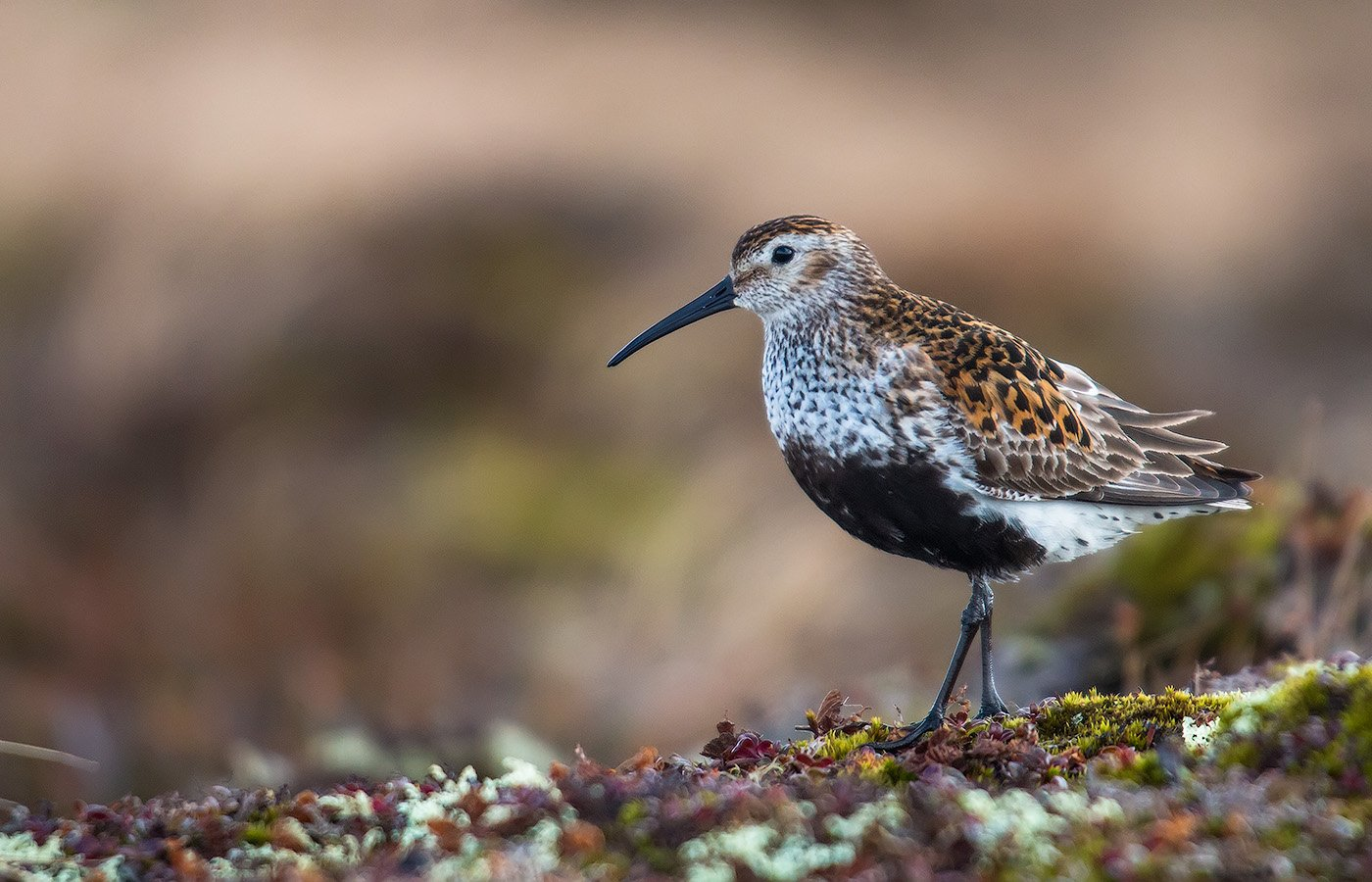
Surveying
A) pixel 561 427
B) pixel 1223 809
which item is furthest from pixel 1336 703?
pixel 561 427

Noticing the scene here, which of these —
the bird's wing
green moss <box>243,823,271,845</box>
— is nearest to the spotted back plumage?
the bird's wing

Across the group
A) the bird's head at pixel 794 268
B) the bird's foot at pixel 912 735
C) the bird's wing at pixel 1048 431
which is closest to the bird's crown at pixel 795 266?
the bird's head at pixel 794 268

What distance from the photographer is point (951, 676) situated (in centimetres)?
505

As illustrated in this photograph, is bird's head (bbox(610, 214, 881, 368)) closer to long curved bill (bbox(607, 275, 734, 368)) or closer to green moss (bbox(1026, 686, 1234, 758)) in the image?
long curved bill (bbox(607, 275, 734, 368))

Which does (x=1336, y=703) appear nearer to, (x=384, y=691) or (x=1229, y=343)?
(x=384, y=691)

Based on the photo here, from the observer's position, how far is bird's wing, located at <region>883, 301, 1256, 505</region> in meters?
5.44

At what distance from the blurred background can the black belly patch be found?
3.77ft

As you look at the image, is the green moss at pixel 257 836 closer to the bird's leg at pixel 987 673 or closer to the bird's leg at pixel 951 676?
the bird's leg at pixel 951 676

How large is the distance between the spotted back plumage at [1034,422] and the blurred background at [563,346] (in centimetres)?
82

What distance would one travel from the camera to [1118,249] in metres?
15.1

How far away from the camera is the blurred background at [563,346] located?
8680 millimetres

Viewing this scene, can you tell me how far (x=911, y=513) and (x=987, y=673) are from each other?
69cm

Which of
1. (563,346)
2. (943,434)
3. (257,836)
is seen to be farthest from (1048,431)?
(563,346)

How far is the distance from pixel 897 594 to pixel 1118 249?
6.47 metres
